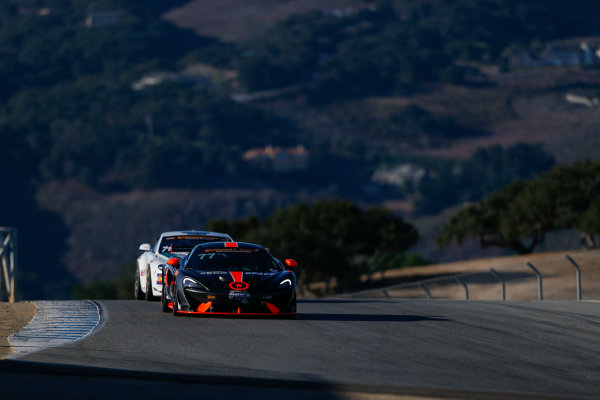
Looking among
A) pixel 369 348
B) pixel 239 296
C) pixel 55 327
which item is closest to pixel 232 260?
pixel 239 296

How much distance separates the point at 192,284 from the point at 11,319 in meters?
3.87

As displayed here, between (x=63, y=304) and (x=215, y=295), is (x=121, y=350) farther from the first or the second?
(x=63, y=304)

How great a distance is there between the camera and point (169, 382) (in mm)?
11430

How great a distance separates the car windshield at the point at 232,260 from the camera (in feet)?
62.3

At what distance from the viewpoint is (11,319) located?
20.1 meters

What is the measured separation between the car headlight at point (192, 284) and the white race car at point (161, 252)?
4.12 m

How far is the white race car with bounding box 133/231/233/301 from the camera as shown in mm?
23109

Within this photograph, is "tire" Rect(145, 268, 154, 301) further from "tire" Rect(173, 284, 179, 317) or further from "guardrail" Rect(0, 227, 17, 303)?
"guardrail" Rect(0, 227, 17, 303)

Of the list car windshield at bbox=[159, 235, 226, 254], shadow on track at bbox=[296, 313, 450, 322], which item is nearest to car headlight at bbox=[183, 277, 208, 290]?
shadow on track at bbox=[296, 313, 450, 322]

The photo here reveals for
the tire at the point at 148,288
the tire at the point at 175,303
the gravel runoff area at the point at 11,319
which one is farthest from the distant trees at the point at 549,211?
the tire at the point at 175,303

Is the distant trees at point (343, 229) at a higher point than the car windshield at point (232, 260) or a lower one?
lower

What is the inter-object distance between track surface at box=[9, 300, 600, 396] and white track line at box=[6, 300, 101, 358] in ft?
0.97

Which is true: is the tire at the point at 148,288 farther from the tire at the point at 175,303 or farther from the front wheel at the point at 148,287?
the tire at the point at 175,303

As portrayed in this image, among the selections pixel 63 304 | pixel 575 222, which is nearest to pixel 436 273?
pixel 575 222
